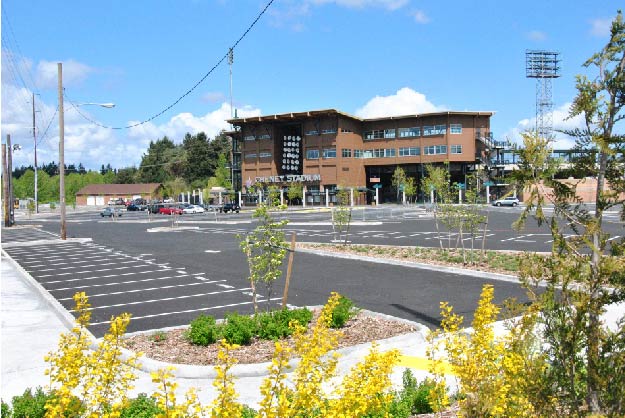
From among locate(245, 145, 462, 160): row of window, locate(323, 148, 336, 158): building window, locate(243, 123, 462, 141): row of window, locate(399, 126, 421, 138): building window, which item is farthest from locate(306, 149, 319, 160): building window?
locate(399, 126, 421, 138): building window

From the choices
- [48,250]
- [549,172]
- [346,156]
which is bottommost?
[48,250]

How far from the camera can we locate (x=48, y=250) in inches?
1061

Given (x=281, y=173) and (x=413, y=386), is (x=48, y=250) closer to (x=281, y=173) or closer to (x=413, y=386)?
(x=413, y=386)

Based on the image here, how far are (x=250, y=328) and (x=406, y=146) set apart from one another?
255 ft

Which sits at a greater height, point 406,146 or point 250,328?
point 406,146

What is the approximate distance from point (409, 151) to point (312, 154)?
1483 cm

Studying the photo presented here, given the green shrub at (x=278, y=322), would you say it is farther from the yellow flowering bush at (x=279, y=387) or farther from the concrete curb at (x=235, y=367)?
the yellow flowering bush at (x=279, y=387)

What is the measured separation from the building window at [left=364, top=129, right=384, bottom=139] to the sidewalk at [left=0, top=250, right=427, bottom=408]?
7620 cm

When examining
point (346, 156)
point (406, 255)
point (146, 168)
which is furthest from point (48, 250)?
point (146, 168)

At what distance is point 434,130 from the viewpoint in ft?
265

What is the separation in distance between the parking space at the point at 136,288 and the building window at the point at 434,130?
63509mm

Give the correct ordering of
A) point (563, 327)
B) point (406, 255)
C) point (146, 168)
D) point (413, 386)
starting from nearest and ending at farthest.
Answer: point (563, 327) < point (413, 386) < point (406, 255) < point (146, 168)

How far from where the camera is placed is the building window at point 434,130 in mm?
79812

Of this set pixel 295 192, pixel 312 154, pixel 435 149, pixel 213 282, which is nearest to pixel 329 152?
pixel 312 154
